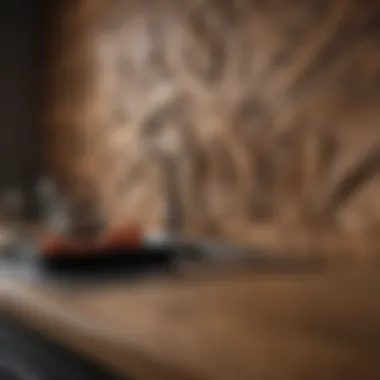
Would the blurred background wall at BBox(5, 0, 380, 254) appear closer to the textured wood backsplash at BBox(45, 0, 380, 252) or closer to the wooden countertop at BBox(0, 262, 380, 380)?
the textured wood backsplash at BBox(45, 0, 380, 252)

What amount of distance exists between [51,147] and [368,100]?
1.57 m

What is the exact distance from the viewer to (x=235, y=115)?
176 cm

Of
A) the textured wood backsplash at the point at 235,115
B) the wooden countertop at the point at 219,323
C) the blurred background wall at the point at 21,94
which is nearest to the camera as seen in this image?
the wooden countertop at the point at 219,323

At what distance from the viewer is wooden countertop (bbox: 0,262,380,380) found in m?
0.77

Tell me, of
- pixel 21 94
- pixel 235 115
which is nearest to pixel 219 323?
pixel 235 115

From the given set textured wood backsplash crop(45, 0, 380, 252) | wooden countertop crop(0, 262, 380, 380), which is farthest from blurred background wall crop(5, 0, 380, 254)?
wooden countertop crop(0, 262, 380, 380)

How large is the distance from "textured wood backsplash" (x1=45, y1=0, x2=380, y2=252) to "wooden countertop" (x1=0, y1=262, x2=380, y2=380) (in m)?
0.26

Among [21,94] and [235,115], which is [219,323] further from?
[21,94]

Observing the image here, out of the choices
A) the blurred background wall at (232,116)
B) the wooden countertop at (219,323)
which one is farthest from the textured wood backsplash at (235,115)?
the wooden countertop at (219,323)

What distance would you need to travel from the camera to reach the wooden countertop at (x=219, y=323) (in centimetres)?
77

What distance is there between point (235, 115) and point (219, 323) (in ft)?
2.92

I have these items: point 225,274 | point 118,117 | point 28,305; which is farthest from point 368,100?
point 118,117

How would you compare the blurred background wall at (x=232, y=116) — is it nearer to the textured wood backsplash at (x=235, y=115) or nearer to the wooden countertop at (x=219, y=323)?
the textured wood backsplash at (x=235, y=115)

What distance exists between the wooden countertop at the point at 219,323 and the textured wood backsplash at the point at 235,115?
0.26m
